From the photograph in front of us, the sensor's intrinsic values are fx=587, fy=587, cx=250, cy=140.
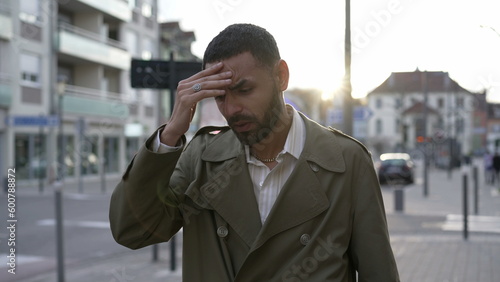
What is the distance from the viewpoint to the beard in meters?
1.96

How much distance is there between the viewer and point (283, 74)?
6.86ft

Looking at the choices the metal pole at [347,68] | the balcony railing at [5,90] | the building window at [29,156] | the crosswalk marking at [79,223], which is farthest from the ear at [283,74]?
the building window at [29,156]

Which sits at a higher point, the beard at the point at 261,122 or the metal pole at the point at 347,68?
the metal pole at the point at 347,68

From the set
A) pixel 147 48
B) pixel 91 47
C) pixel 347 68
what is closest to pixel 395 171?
pixel 91 47

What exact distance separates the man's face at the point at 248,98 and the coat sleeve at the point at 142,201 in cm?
22

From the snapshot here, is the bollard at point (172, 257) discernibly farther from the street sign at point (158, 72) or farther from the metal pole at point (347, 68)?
the metal pole at point (347, 68)

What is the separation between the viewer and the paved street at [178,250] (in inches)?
281

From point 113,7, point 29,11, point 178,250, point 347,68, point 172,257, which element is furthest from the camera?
point 113,7

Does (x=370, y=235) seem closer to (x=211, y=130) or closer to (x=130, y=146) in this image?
(x=211, y=130)

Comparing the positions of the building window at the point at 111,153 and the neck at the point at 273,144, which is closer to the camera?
the neck at the point at 273,144

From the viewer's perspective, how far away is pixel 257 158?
7.03ft

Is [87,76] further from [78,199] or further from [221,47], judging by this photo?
[221,47]

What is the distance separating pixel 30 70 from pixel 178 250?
21181 millimetres

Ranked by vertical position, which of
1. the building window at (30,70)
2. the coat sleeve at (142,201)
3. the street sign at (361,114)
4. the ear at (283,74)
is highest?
the building window at (30,70)
